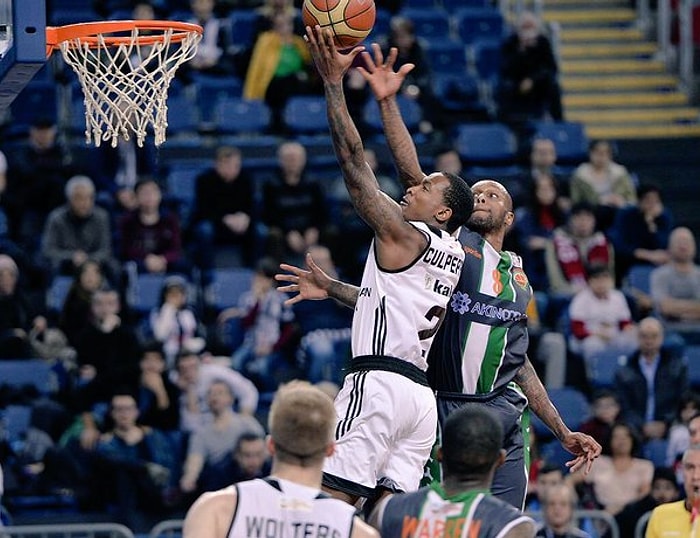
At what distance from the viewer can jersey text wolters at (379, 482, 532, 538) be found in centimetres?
630

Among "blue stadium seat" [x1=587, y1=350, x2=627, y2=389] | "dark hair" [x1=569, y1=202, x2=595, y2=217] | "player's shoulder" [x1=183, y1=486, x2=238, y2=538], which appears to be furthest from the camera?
"dark hair" [x1=569, y1=202, x2=595, y2=217]

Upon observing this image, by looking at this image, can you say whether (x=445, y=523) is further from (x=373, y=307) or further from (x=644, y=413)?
(x=644, y=413)

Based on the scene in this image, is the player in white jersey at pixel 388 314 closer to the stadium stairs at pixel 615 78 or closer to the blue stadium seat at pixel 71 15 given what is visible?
the blue stadium seat at pixel 71 15

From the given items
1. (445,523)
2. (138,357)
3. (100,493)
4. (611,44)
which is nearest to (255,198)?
(138,357)

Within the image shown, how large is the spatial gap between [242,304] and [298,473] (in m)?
9.29

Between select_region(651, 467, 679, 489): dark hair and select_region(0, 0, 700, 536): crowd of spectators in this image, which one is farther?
select_region(0, 0, 700, 536): crowd of spectators

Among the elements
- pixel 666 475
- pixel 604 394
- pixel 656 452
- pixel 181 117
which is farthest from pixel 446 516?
pixel 181 117

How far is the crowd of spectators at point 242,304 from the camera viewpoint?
13492 millimetres

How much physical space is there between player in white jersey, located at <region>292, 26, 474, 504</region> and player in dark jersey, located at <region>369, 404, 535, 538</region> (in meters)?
1.97

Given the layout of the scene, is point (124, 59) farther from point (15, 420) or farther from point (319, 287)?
point (15, 420)

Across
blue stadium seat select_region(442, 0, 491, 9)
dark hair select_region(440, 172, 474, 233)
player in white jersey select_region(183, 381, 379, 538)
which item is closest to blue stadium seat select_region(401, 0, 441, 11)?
blue stadium seat select_region(442, 0, 491, 9)

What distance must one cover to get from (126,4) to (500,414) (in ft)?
35.7

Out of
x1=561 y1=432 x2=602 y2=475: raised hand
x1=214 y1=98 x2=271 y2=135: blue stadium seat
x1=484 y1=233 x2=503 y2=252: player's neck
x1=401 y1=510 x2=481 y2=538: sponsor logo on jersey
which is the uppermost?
x1=214 y1=98 x2=271 y2=135: blue stadium seat

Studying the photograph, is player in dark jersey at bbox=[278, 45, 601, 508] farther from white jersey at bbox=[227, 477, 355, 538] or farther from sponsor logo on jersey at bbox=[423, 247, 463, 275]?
white jersey at bbox=[227, 477, 355, 538]
